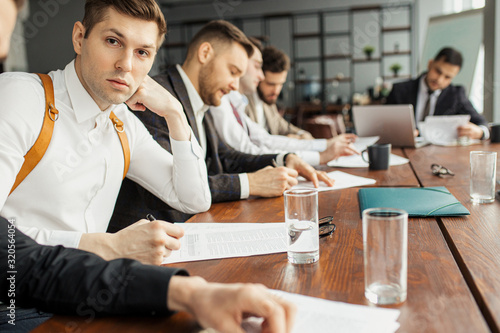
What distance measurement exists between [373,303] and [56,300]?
52 centimetres

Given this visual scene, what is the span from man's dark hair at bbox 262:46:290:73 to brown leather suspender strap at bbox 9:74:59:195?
2807 millimetres

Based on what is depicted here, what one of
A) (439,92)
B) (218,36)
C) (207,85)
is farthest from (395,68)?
(207,85)

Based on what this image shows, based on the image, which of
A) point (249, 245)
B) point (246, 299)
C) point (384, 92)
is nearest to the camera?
point (246, 299)

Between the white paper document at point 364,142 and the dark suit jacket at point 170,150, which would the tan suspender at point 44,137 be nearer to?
the dark suit jacket at point 170,150

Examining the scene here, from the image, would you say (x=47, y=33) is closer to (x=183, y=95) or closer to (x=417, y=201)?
(x=183, y=95)

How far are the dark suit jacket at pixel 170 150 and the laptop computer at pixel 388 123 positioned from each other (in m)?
0.98

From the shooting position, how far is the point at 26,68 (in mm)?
7219

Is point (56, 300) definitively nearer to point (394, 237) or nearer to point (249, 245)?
point (249, 245)

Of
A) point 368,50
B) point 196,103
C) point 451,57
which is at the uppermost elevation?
point 368,50

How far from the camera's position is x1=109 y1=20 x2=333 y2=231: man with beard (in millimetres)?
1658

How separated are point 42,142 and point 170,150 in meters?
0.63

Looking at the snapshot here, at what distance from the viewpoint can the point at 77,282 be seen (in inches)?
28.3

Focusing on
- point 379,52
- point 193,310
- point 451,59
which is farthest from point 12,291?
point 379,52

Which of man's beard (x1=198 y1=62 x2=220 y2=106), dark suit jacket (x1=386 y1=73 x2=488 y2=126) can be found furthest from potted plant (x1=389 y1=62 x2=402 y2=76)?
man's beard (x1=198 y1=62 x2=220 y2=106)
